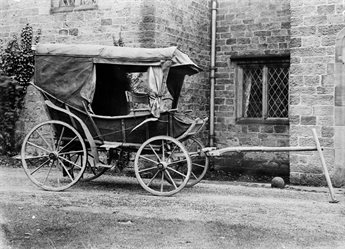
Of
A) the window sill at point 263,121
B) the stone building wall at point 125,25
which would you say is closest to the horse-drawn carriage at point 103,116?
the stone building wall at point 125,25

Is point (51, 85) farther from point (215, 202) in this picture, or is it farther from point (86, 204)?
point (215, 202)

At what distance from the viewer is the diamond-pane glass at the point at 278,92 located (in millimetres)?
13547

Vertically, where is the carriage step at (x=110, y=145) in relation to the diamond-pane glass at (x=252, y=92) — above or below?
below

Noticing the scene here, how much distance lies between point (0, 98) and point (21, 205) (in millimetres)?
6672

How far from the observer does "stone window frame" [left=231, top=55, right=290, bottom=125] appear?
1347 cm

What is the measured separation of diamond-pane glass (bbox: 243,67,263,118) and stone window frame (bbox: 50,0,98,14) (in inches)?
162

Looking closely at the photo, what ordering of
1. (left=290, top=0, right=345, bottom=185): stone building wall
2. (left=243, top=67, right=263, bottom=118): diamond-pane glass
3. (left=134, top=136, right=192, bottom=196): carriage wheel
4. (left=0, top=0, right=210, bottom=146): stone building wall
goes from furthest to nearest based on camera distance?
(left=243, top=67, right=263, bottom=118): diamond-pane glass
(left=0, top=0, right=210, bottom=146): stone building wall
(left=290, top=0, right=345, bottom=185): stone building wall
(left=134, top=136, right=192, bottom=196): carriage wheel


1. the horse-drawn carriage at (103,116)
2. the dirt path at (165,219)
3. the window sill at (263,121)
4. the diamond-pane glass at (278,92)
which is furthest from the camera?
the diamond-pane glass at (278,92)

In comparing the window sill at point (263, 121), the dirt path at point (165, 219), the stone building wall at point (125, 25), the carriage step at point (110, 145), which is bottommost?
the dirt path at point (165, 219)

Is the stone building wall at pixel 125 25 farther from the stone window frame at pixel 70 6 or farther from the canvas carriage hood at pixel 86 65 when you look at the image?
the canvas carriage hood at pixel 86 65

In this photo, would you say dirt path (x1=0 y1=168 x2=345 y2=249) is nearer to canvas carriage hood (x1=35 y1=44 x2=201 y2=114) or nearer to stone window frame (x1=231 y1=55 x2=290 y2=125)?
canvas carriage hood (x1=35 y1=44 x2=201 y2=114)

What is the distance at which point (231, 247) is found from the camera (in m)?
5.36

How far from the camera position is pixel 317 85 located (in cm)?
1039

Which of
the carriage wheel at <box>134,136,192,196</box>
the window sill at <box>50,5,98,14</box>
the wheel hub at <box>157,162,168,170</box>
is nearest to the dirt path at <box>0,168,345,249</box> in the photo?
the carriage wheel at <box>134,136,192,196</box>
